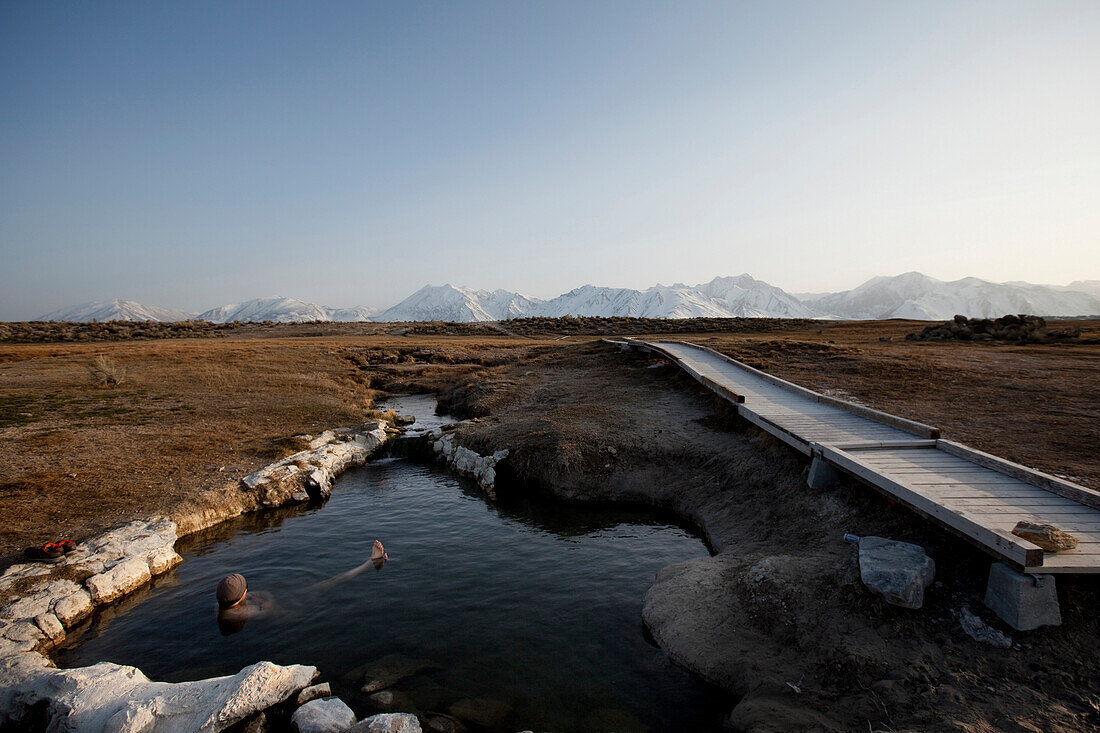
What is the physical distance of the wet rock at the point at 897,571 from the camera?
7711 mm

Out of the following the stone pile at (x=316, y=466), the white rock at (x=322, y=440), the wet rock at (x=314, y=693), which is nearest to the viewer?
the wet rock at (x=314, y=693)

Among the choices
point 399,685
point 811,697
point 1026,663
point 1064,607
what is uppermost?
point 1064,607

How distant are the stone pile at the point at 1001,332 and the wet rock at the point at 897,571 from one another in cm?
3662

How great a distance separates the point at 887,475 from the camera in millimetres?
9500

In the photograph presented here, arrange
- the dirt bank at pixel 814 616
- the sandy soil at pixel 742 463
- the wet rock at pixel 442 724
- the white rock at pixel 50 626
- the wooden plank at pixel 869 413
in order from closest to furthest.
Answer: the dirt bank at pixel 814 616 < the sandy soil at pixel 742 463 < the wet rock at pixel 442 724 < the white rock at pixel 50 626 < the wooden plank at pixel 869 413

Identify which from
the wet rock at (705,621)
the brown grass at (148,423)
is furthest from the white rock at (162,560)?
the wet rock at (705,621)

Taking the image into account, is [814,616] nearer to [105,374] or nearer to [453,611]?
[453,611]

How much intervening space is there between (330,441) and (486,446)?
21.6ft

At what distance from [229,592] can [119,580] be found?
2.85m

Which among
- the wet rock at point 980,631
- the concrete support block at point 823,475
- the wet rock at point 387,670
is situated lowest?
the wet rock at point 387,670

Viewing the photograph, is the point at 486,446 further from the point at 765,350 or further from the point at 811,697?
the point at 765,350

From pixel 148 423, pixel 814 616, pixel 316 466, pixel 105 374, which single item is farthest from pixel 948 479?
pixel 105 374

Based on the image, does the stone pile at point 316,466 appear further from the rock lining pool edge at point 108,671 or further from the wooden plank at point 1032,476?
the wooden plank at point 1032,476

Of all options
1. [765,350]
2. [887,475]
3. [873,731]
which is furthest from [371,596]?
[765,350]
